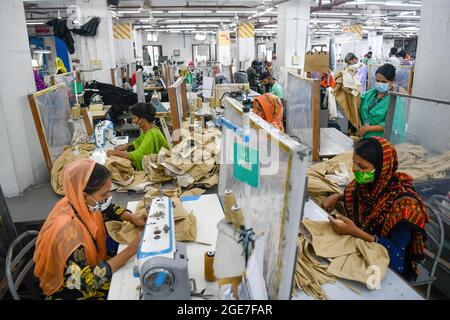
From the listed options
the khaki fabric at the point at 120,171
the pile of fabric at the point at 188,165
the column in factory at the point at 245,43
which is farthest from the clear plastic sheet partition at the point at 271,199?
the column in factory at the point at 245,43

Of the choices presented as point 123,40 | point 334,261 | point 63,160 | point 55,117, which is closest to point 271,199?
point 334,261

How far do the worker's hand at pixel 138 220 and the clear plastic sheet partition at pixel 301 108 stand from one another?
1.95 m

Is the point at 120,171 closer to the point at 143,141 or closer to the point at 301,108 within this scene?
the point at 143,141

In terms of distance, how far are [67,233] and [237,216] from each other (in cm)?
85

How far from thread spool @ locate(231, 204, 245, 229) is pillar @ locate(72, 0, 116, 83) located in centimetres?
713

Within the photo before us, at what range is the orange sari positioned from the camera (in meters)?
1.57

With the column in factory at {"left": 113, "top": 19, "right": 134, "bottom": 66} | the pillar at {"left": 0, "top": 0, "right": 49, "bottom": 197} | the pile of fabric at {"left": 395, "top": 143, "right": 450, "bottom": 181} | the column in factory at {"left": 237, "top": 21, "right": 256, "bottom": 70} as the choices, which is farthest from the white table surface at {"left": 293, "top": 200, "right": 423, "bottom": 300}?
the column in factory at {"left": 237, "top": 21, "right": 256, "bottom": 70}

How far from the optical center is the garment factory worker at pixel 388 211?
1735 mm

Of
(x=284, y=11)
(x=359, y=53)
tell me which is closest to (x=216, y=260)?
(x=284, y=11)

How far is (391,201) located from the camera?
183cm

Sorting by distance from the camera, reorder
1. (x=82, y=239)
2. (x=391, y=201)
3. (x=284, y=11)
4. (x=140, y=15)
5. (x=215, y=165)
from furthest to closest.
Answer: (x=140, y=15) < (x=284, y=11) < (x=215, y=165) < (x=391, y=201) < (x=82, y=239)

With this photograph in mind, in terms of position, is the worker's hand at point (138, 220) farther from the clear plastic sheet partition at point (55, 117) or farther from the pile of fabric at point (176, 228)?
the clear plastic sheet partition at point (55, 117)

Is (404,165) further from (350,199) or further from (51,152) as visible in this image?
(51,152)
